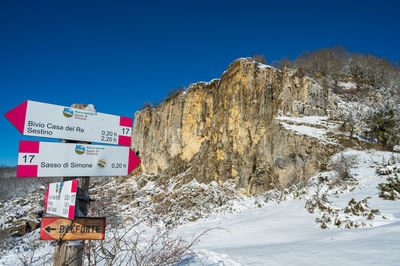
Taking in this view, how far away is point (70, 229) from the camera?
7.70 feet

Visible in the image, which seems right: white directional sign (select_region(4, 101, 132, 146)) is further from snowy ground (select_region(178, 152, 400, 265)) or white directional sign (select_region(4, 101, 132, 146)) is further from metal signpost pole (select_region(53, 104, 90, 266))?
snowy ground (select_region(178, 152, 400, 265))

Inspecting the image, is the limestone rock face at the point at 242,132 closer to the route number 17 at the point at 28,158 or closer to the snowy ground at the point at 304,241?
the snowy ground at the point at 304,241

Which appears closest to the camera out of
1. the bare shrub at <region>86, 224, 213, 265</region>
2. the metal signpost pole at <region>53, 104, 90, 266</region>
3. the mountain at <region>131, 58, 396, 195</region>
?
the metal signpost pole at <region>53, 104, 90, 266</region>

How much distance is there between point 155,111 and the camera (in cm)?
4397

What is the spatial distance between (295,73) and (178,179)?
60.2ft

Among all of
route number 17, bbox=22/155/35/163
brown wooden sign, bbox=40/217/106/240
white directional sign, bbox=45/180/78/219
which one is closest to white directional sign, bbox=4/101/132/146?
route number 17, bbox=22/155/35/163

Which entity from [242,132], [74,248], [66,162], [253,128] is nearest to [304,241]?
[74,248]

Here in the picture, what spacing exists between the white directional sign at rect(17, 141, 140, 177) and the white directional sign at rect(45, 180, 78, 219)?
14 centimetres

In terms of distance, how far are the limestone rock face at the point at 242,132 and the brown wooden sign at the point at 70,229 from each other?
496 inches

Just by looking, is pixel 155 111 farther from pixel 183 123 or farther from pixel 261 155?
pixel 261 155

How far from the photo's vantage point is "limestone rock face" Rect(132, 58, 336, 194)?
15.0 m

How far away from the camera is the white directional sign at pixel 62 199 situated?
2.29 m

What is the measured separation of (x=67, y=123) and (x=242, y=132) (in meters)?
21.9

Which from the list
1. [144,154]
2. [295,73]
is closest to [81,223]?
[295,73]
